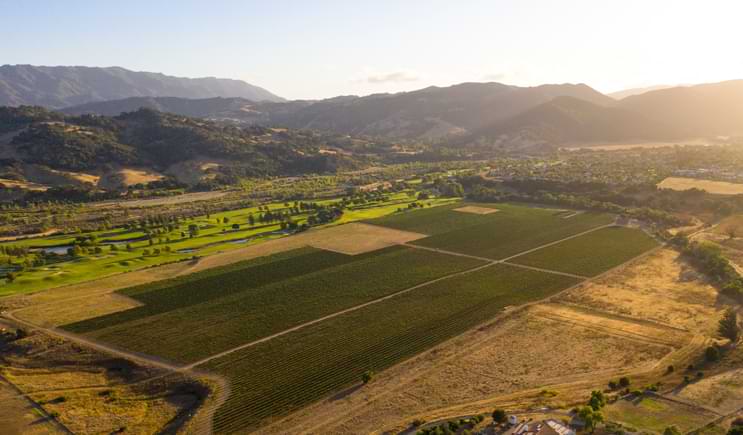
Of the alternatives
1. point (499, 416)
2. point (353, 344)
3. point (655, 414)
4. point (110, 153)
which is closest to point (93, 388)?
point (353, 344)

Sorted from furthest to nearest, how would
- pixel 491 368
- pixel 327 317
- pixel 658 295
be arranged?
1. pixel 658 295
2. pixel 327 317
3. pixel 491 368

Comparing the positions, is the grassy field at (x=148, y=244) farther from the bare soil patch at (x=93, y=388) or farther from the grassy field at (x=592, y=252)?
the grassy field at (x=592, y=252)

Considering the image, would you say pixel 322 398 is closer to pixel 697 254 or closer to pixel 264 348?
pixel 264 348

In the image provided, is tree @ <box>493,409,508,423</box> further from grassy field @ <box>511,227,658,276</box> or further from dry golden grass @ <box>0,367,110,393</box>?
grassy field @ <box>511,227,658,276</box>

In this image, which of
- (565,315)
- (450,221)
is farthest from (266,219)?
(565,315)

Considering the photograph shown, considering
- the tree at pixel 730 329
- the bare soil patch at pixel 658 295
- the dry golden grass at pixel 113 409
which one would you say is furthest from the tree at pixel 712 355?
the dry golden grass at pixel 113 409

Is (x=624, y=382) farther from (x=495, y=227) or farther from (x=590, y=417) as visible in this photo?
(x=495, y=227)
